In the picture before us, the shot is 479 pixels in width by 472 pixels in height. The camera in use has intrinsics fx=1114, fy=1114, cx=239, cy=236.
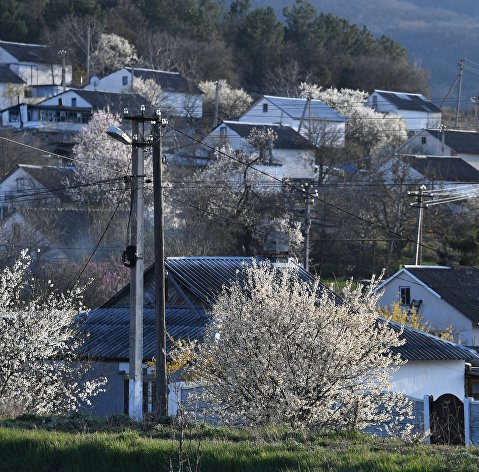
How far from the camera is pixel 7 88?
248 feet

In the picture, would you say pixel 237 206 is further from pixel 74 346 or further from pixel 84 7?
pixel 84 7

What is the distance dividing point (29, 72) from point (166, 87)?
12.1m

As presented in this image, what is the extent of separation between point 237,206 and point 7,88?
106 ft

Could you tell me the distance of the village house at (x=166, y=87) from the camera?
75.2 m

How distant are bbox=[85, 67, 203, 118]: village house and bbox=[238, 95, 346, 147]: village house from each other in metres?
3.66

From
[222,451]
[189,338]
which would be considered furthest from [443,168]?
[222,451]

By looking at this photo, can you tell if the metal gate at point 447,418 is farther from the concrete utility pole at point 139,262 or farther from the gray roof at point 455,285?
the gray roof at point 455,285

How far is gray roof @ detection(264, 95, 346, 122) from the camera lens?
74125 mm

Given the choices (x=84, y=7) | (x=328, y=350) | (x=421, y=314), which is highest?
(x=84, y=7)

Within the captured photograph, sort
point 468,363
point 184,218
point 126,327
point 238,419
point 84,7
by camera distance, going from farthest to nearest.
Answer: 1. point 84,7
2. point 184,218
3. point 468,363
4. point 126,327
5. point 238,419

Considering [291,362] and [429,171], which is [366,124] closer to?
[429,171]

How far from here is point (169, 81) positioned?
77.3 meters

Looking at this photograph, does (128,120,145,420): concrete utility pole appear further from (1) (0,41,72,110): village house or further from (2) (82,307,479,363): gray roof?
(1) (0,41,72,110): village house

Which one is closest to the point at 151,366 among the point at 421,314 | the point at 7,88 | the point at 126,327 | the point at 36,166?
the point at 126,327
